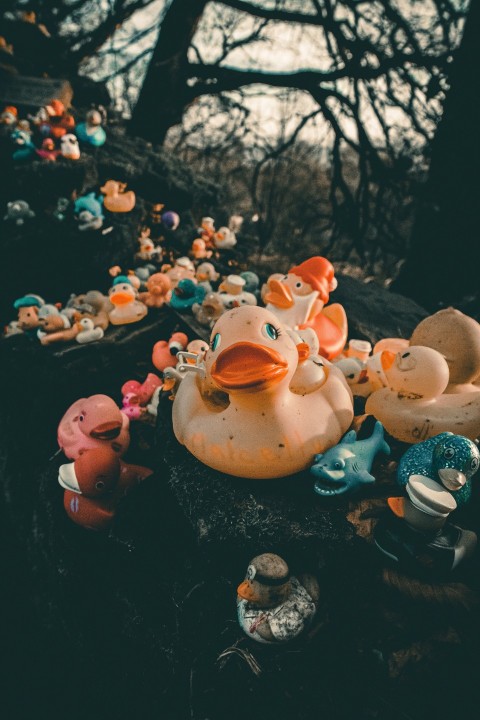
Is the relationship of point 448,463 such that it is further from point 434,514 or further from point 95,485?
point 95,485

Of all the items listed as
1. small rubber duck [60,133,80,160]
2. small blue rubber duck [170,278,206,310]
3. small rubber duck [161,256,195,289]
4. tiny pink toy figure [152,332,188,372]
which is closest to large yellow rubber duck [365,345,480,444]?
tiny pink toy figure [152,332,188,372]

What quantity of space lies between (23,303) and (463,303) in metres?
3.99

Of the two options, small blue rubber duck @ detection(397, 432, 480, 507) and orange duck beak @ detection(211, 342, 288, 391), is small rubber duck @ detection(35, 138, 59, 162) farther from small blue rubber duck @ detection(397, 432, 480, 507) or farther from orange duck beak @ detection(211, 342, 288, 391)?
small blue rubber duck @ detection(397, 432, 480, 507)

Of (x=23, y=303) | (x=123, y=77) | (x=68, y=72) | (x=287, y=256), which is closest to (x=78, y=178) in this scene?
(x=23, y=303)

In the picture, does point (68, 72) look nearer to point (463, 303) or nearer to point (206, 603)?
point (463, 303)

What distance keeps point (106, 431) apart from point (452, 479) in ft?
5.57

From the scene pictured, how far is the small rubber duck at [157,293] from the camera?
397 cm

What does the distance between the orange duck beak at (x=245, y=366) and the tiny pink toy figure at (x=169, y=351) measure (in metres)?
1.46

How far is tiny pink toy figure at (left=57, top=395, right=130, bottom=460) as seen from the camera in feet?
8.01

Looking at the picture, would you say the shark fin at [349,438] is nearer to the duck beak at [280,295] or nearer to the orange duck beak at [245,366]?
the orange duck beak at [245,366]

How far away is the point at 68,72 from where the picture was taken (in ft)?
24.1

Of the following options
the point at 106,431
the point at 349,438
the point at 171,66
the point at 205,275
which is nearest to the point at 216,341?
the point at 349,438

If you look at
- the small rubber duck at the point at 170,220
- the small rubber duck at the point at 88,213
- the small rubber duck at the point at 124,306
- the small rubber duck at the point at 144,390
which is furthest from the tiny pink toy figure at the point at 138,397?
the small rubber duck at the point at 170,220

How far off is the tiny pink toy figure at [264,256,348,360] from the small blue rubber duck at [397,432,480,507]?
1266mm
